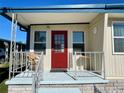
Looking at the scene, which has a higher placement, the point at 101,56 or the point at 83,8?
the point at 83,8

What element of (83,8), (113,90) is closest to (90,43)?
(83,8)

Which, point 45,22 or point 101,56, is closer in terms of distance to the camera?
point 101,56

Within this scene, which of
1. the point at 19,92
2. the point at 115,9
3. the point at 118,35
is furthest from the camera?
the point at 118,35

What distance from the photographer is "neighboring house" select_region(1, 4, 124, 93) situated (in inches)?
295

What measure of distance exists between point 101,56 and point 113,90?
158 cm

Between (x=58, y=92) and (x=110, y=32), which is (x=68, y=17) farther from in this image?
(x=58, y=92)

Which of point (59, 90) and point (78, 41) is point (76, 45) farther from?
point (59, 90)

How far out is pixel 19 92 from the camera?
7.27 meters

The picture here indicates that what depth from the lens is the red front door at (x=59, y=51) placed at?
11.6 meters

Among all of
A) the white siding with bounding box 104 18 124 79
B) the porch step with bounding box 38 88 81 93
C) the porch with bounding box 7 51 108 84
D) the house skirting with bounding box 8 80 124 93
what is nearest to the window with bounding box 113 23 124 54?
the white siding with bounding box 104 18 124 79

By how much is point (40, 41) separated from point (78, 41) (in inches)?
80.4

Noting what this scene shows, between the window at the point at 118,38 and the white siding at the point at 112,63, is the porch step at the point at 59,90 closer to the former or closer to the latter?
the white siding at the point at 112,63

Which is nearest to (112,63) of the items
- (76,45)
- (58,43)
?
(76,45)

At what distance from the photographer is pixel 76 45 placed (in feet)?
38.2
